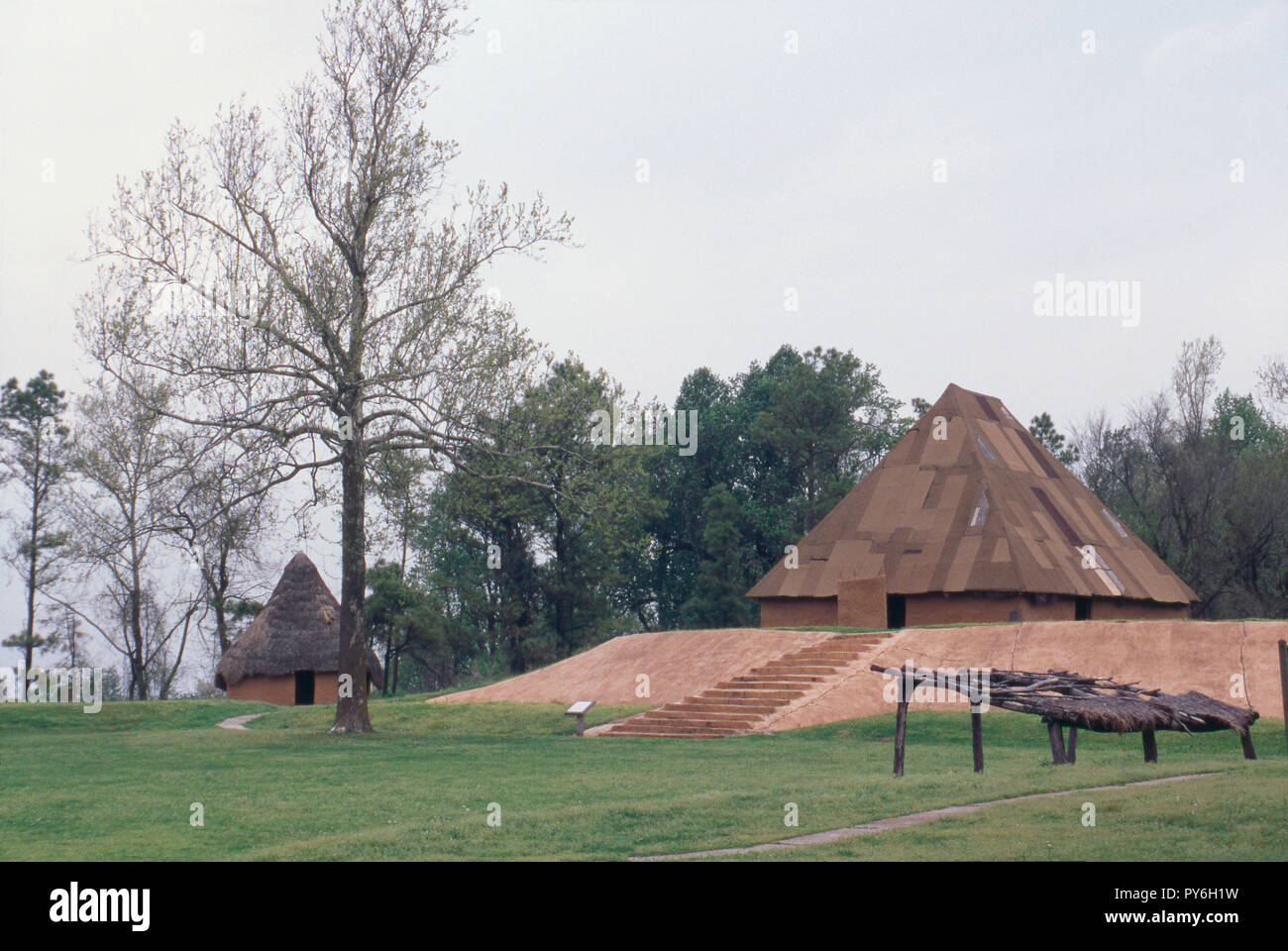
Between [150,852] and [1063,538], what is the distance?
30.7m

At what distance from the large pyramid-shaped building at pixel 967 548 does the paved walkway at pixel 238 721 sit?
15.0 metres

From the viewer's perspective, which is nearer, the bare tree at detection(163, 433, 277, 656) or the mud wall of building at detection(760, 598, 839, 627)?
the bare tree at detection(163, 433, 277, 656)

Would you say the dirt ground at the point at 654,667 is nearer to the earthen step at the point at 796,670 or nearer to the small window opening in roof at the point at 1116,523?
the earthen step at the point at 796,670

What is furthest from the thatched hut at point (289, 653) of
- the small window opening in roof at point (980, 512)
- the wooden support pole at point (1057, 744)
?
the wooden support pole at point (1057, 744)

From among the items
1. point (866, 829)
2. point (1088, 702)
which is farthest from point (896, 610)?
point (866, 829)

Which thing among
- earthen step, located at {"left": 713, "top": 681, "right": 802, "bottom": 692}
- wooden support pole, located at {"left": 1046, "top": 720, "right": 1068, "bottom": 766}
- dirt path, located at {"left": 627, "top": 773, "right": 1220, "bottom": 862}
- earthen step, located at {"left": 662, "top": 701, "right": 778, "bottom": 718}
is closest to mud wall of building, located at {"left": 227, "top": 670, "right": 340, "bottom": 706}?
earthen step, located at {"left": 713, "top": 681, "right": 802, "bottom": 692}

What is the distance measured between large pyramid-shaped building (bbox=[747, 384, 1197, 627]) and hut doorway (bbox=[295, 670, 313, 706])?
1617cm

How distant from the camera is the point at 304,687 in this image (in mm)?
43938

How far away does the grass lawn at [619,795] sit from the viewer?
30.5 ft

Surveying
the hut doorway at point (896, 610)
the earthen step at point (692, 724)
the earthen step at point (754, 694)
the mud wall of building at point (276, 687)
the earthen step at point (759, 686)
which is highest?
the hut doorway at point (896, 610)

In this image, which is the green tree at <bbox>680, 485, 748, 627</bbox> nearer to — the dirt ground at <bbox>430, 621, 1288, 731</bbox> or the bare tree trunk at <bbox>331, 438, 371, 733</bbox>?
the dirt ground at <bbox>430, 621, 1288, 731</bbox>

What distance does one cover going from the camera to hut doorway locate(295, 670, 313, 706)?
144 feet
